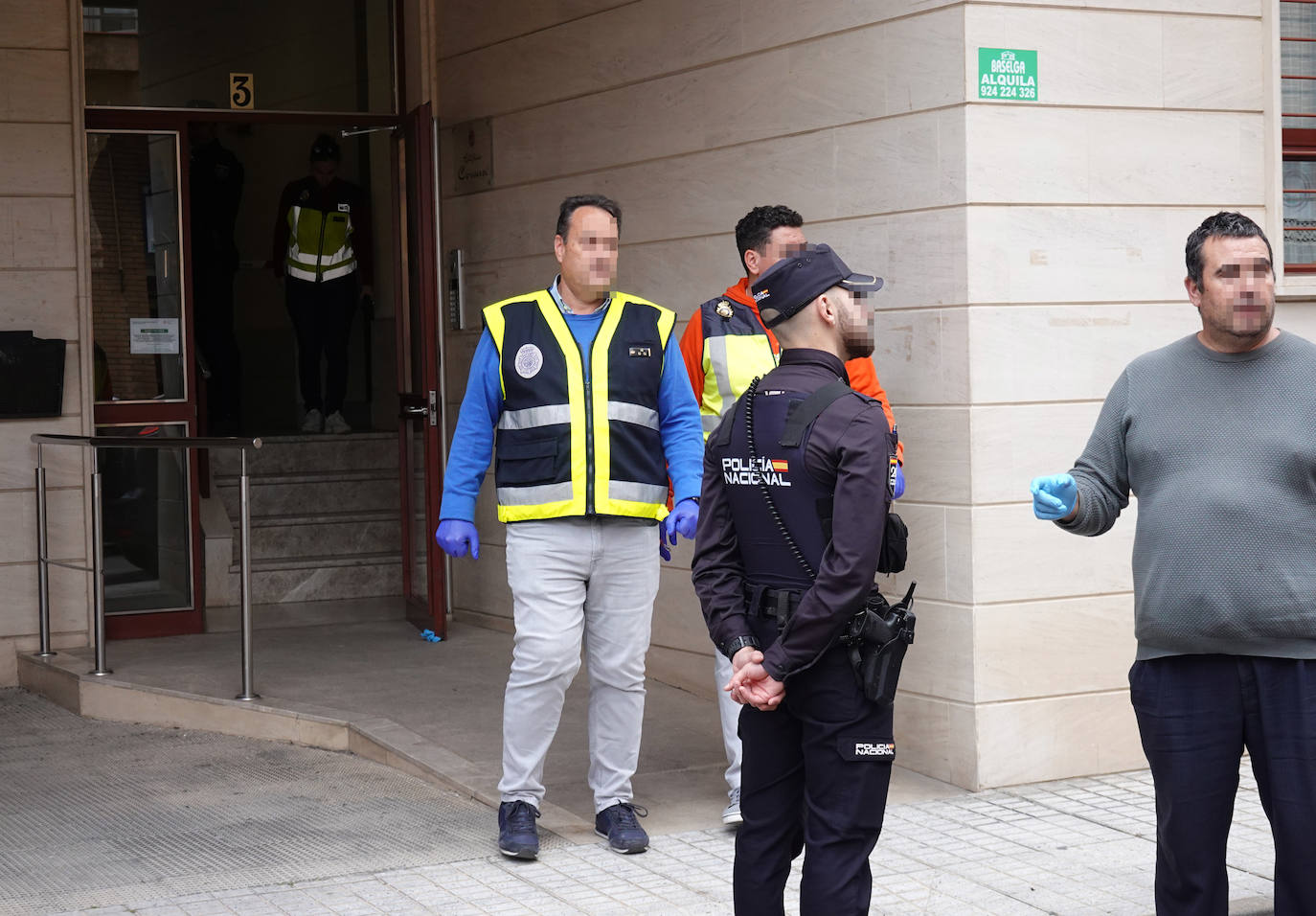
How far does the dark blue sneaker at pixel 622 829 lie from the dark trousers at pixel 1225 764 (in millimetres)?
1853

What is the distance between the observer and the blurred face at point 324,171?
1080 cm

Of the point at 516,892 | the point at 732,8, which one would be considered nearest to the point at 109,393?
the point at 732,8

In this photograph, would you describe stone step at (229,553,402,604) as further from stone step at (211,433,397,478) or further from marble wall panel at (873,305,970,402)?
marble wall panel at (873,305,970,402)

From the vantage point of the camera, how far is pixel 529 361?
508 cm

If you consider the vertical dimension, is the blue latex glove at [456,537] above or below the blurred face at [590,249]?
below

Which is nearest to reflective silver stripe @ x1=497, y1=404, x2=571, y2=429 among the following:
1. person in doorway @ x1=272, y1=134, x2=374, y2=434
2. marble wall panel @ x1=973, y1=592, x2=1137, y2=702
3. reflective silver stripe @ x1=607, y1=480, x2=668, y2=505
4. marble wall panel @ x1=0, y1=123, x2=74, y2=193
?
reflective silver stripe @ x1=607, y1=480, x2=668, y2=505

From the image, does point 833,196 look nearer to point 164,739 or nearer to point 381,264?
point 164,739

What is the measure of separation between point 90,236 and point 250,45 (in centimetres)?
183

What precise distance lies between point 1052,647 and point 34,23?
5752mm

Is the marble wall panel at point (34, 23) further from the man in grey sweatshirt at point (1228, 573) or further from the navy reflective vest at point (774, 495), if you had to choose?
the man in grey sweatshirt at point (1228, 573)

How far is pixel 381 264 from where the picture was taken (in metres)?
12.5

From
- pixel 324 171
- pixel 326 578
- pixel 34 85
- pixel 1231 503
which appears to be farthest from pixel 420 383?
pixel 1231 503

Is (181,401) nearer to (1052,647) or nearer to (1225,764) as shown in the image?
(1052,647)

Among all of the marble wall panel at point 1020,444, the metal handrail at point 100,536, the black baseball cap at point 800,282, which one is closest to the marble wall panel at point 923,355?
the marble wall panel at point 1020,444
